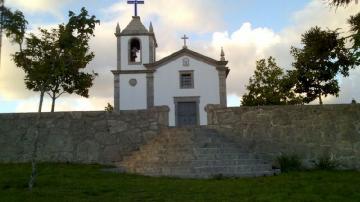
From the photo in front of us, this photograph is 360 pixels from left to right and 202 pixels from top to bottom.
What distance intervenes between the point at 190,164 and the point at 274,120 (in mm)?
2980

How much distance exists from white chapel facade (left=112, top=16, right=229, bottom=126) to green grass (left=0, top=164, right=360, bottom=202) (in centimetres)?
2041

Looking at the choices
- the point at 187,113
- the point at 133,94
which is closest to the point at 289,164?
the point at 187,113

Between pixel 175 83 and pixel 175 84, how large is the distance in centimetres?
10

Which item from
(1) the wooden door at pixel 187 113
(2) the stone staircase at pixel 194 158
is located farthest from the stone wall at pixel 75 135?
(1) the wooden door at pixel 187 113

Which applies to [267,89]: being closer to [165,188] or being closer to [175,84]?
[175,84]

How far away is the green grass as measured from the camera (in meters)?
7.09

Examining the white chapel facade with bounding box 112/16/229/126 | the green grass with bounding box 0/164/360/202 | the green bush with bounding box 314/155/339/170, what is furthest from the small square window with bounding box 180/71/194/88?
the green grass with bounding box 0/164/360/202

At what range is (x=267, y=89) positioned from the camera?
3253 centimetres

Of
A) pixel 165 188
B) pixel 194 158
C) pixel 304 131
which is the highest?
pixel 304 131

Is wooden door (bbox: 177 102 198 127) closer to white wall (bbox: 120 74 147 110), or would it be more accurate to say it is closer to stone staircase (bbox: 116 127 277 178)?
white wall (bbox: 120 74 147 110)

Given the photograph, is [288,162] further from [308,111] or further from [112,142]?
[112,142]

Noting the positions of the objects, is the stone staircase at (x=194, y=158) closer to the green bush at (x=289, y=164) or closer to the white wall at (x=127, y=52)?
the green bush at (x=289, y=164)

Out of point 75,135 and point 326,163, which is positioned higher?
point 75,135

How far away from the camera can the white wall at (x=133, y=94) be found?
32875 mm
